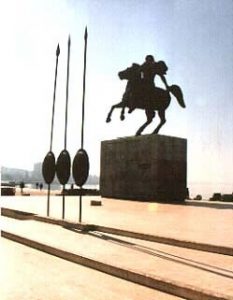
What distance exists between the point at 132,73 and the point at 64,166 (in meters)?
8.93

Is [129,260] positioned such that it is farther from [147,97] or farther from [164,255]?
[147,97]

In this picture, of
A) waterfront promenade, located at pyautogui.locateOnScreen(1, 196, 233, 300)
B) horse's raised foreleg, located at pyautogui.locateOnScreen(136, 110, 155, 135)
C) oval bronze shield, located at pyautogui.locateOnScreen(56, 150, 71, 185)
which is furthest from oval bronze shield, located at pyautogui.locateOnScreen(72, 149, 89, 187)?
horse's raised foreleg, located at pyautogui.locateOnScreen(136, 110, 155, 135)

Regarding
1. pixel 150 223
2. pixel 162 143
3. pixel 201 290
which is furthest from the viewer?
pixel 162 143

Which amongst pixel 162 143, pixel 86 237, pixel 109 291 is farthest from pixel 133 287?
pixel 162 143

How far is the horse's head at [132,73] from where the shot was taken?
758 inches

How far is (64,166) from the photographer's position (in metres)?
11.5

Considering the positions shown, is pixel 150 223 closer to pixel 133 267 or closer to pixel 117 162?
pixel 133 267

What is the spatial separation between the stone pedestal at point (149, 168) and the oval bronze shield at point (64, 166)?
23.8 ft

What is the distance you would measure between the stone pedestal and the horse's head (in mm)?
2585

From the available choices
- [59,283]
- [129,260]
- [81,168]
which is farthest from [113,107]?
[59,283]

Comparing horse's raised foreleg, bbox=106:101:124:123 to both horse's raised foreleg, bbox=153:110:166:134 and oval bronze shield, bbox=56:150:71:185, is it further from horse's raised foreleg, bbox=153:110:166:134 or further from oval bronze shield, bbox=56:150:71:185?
oval bronze shield, bbox=56:150:71:185

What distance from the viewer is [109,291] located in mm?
5141

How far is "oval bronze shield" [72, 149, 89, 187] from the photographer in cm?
1048

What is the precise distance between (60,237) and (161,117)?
11444mm
